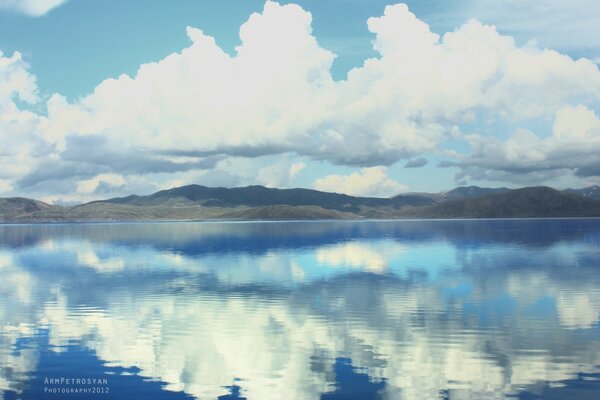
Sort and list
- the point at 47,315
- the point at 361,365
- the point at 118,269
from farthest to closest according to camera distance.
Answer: the point at 118,269, the point at 47,315, the point at 361,365

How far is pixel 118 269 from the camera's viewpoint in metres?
88.4

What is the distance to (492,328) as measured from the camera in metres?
41.0

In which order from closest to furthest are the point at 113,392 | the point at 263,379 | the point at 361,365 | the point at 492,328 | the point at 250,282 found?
the point at 113,392
the point at 263,379
the point at 361,365
the point at 492,328
the point at 250,282

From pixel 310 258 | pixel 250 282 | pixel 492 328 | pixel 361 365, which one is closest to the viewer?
pixel 361 365

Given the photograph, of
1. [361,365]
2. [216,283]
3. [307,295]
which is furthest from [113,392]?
[216,283]

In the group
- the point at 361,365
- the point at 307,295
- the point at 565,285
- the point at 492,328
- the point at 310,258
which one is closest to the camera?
the point at 361,365

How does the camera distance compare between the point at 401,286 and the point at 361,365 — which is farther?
the point at 401,286

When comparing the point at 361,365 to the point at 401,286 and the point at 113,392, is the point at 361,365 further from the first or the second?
the point at 401,286

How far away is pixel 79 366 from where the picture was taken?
32406 mm

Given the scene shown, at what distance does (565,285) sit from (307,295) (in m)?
31.2

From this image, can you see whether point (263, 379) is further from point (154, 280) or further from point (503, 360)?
point (154, 280)

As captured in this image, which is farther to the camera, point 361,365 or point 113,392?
point 361,365

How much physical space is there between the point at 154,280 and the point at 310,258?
129ft

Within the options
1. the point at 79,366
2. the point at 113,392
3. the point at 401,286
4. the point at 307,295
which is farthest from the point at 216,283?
the point at 113,392
